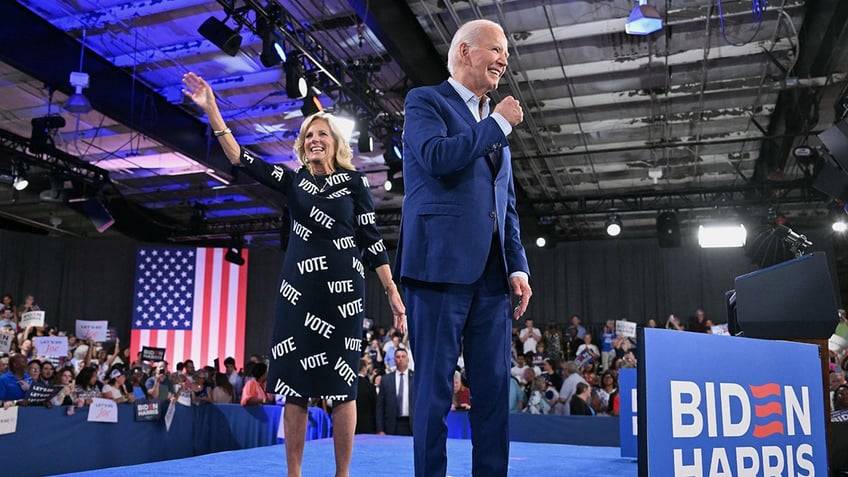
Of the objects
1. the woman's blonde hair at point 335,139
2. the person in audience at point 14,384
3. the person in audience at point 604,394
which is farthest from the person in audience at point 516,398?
the woman's blonde hair at point 335,139

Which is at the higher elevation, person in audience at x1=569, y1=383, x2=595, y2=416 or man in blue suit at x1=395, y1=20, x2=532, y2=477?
man in blue suit at x1=395, y1=20, x2=532, y2=477

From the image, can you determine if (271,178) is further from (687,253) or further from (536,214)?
(687,253)

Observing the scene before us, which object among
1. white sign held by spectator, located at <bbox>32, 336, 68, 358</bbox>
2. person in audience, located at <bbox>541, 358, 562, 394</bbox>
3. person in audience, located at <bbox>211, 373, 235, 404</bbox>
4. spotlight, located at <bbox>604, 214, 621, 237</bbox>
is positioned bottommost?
person in audience, located at <bbox>211, 373, 235, 404</bbox>

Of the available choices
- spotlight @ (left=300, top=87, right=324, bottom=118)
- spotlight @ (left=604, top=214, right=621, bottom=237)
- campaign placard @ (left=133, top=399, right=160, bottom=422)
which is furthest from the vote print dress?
spotlight @ (left=604, top=214, right=621, bottom=237)

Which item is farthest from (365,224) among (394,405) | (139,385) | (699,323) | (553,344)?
(699,323)

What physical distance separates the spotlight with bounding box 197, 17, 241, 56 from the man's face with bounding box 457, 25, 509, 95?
5.00m

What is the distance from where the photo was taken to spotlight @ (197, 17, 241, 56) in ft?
20.7

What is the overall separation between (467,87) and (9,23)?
6.69 m

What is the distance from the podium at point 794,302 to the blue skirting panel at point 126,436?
179 inches

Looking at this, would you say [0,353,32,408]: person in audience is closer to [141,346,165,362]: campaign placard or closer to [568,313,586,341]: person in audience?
[141,346,165,362]: campaign placard

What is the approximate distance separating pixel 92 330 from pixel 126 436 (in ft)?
15.7

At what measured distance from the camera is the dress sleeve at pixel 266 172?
2350mm

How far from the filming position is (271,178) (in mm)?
2361

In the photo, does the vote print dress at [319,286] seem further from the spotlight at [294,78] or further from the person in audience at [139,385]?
the person in audience at [139,385]
